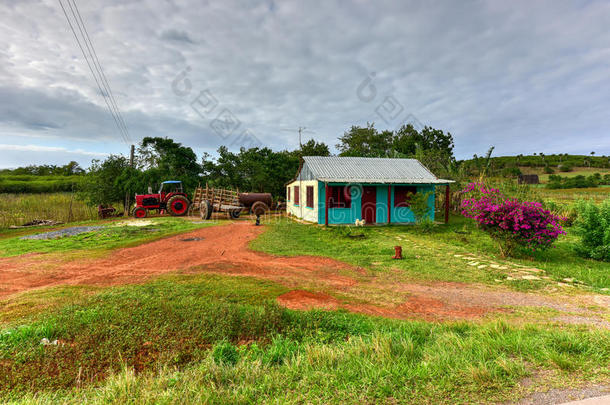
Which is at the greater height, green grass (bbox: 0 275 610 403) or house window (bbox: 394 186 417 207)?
house window (bbox: 394 186 417 207)

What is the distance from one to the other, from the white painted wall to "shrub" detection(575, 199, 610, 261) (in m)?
9.96

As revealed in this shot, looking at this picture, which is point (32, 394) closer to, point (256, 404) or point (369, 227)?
point (256, 404)

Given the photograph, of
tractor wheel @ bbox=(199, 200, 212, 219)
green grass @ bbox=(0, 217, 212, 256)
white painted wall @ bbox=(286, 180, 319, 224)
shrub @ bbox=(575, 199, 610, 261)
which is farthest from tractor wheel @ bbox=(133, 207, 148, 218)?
shrub @ bbox=(575, 199, 610, 261)

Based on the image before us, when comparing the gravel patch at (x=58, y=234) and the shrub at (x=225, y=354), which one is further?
the gravel patch at (x=58, y=234)

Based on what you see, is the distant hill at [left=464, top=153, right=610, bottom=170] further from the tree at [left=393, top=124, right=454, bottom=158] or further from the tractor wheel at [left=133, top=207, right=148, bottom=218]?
the tractor wheel at [left=133, top=207, right=148, bottom=218]

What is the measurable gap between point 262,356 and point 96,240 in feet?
34.7

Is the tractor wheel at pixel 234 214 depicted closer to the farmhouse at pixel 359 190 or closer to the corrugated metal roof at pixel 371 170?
the farmhouse at pixel 359 190

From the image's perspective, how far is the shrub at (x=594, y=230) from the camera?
7.82 m

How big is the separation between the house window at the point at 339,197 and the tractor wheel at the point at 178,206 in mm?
9896

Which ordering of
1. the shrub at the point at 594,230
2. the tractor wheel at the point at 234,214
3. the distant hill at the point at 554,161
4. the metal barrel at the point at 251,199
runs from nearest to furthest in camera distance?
the shrub at the point at 594,230, the tractor wheel at the point at 234,214, the metal barrel at the point at 251,199, the distant hill at the point at 554,161

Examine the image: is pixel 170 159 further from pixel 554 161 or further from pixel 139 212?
pixel 554 161

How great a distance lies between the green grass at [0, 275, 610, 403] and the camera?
91.4 inches

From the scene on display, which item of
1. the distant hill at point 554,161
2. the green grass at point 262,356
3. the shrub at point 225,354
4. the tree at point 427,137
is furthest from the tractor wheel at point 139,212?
the distant hill at point 554,161

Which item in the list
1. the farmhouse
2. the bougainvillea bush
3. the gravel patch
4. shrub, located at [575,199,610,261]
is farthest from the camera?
the farmhouse
